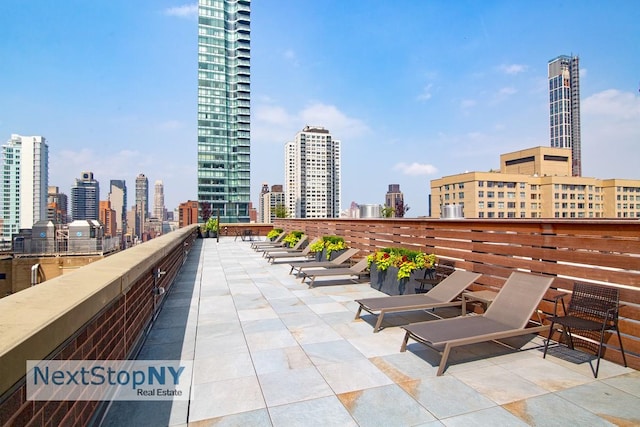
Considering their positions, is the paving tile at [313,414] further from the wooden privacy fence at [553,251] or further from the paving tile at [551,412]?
the wooden privacy fence at [553,251]

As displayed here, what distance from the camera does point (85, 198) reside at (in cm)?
16450

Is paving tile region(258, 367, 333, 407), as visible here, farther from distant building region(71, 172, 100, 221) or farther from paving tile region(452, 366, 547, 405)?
distant building region(71, 172, 100, 221)

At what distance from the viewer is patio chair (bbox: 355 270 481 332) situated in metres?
5.10

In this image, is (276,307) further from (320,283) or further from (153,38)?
(153,38)

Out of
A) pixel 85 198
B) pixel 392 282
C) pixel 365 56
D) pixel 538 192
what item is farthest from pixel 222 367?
pixel 85 198

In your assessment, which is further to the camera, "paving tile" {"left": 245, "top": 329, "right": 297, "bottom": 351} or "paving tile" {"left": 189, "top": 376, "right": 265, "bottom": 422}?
"paving tile" {"left": 245, "top": 329, "right": 297, "bottom": 351}

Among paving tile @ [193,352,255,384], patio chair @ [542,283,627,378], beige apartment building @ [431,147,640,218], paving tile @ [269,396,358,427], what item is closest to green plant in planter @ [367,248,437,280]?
patio chair @ [542,283,627,378]

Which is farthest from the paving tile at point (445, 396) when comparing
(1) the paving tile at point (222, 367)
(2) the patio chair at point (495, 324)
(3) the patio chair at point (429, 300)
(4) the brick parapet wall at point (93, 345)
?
(4) the brick parapet wall at point (93, 345)

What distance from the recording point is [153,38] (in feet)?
74.1

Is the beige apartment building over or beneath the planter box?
over

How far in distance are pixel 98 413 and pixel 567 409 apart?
396cm

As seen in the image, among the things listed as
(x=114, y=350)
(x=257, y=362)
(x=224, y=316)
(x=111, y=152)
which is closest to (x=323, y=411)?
(x=257, y=362)

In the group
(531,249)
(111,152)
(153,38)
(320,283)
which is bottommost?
(320,283)

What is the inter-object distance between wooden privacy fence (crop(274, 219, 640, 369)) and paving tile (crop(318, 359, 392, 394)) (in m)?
2.84
